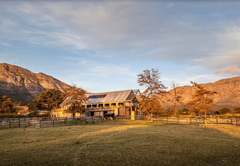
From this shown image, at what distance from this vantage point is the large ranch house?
57062 mm

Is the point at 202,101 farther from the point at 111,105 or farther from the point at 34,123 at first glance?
the point at 34,123

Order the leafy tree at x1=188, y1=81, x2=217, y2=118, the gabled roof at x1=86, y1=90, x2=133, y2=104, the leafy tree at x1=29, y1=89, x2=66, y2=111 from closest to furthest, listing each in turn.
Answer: the leafy tree at x1=188, y1=81, x2=217, y2=118
the gabled roof at x1=86, y1=90, x2=133, y2=104
the leafy tree at x1=29, y1=89, x2=66, y2=111

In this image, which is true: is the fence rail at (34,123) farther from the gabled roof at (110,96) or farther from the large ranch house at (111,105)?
the gabled roof at (110,96)

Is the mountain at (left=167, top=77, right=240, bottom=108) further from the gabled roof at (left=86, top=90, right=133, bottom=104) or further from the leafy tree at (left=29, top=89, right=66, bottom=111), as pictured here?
the leafy tree at (left=29, top=89, right=66, bottom=111)

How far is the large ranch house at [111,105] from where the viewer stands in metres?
57.1

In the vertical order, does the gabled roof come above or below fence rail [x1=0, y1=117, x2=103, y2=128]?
above

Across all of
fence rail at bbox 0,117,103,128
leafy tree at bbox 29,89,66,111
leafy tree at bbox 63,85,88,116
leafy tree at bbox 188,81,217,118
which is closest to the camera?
fence rail at bbox 0,117,103,128

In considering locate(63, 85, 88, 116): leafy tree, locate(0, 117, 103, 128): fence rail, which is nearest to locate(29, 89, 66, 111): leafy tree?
locate(63, 85, 88, 116): leafy tree

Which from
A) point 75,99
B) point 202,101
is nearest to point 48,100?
point 75,99

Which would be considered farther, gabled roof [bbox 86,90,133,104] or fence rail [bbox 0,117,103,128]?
gabled roof [bbox 86,90,133,104]

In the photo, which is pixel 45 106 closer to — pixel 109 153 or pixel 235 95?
pixel 109 153

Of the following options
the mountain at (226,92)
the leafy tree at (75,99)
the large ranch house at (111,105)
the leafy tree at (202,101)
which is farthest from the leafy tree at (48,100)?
the mountain at (226,92)

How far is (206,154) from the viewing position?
31.3ft

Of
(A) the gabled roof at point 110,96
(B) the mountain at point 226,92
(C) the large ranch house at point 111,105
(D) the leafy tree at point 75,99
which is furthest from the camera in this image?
(B) the mountain at point 226,92
